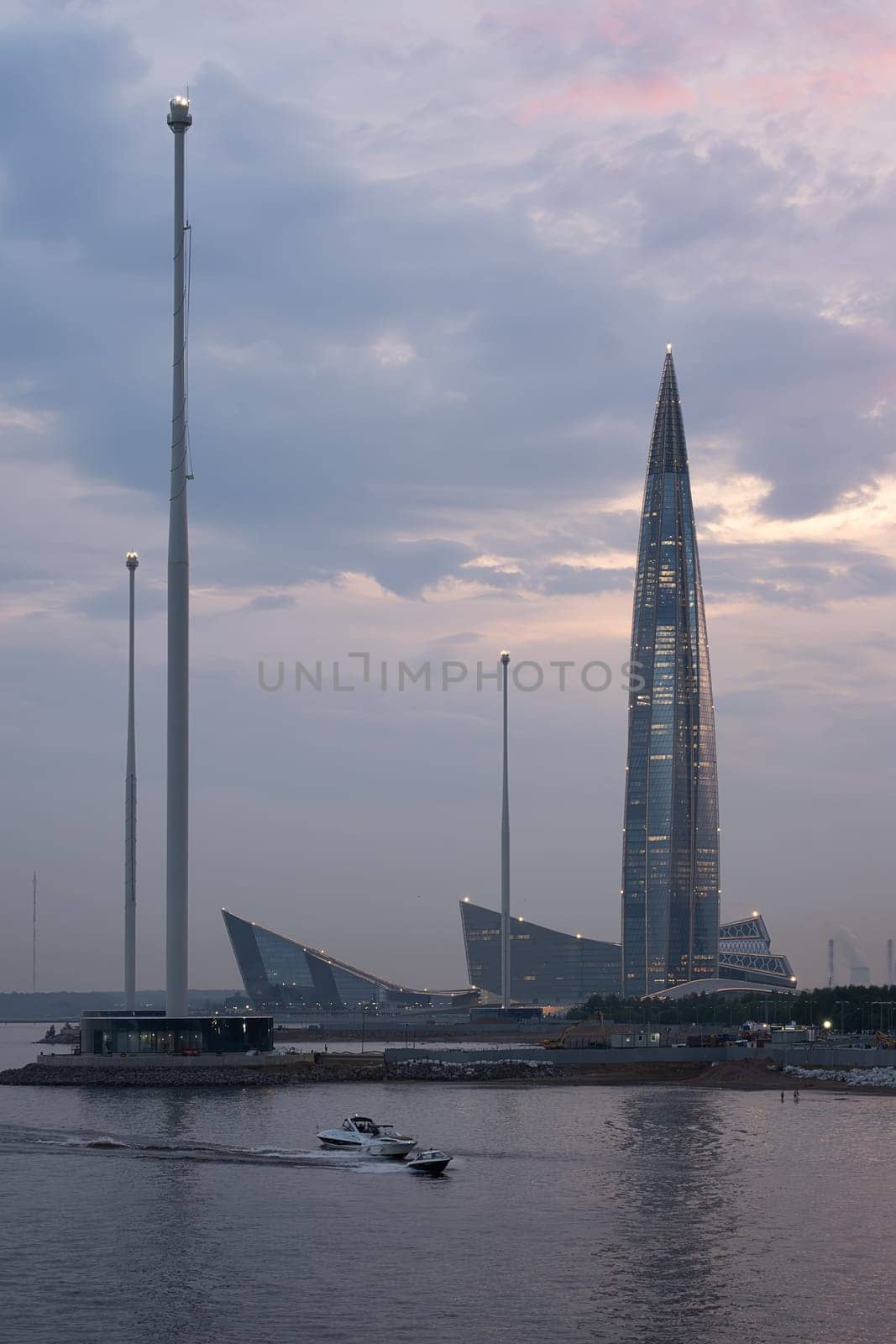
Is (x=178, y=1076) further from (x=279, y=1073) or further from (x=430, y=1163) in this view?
(x=430, y=1163)

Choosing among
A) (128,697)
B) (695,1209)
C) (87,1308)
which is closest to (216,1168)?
(695,1209)

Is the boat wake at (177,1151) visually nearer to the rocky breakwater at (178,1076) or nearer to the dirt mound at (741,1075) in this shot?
the rocky breakwater at (178,1076)

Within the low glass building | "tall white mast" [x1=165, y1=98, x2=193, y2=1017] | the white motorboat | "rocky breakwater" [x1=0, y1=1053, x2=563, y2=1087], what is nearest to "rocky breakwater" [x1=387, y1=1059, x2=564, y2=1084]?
"rocky breakwater" [x1=0, y1=1053, x2=563, y2=1087]

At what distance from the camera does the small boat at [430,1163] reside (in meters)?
68.0

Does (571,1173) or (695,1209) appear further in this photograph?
(571,1173)

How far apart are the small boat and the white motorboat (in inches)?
82.8

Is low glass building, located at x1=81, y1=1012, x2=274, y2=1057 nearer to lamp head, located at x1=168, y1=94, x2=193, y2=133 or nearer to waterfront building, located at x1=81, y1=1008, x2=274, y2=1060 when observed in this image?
waterfront building, located at x1=81, y1=1008, x2=274, y2=1060

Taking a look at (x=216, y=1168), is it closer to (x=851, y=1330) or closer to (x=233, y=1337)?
(x=233, y=1337)

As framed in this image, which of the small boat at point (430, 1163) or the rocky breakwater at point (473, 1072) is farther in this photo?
the rocky breakwater at point (473, 1072)

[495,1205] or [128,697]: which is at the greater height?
[128,697]

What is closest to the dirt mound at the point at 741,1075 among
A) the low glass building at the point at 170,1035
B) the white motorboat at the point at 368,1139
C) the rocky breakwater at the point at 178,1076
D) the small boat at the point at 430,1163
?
the rocky breakwater at the point at 178,1076

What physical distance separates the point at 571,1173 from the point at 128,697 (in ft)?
214

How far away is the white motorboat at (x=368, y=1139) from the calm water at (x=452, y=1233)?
4.42 feet

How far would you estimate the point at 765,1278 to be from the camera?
1881 inches
